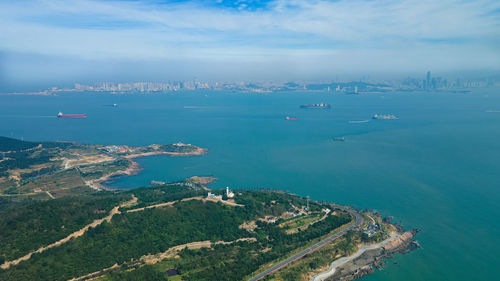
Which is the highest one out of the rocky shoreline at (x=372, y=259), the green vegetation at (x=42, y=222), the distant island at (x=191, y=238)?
the green vegetation at (x=42, y=222)

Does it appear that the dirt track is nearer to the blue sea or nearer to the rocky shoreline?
the blue sea

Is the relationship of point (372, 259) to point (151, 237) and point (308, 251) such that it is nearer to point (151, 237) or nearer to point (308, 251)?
point (308, 251)

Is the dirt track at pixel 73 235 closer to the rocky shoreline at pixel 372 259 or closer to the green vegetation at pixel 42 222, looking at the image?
the green vegetation at pixel 42 222

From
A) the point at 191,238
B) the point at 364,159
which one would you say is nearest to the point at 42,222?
the point at 191,238

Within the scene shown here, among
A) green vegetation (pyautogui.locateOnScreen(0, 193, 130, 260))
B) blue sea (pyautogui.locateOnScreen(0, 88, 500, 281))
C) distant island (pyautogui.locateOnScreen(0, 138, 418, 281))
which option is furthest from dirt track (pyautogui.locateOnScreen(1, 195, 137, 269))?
blue sea (pyautogui.locateOnScreen(0, 88, 500, 281))

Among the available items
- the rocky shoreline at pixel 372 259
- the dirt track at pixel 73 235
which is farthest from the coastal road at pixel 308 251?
the dirt track at pixel 73 235

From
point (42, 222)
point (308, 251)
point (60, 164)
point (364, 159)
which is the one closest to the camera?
point (42, 222)

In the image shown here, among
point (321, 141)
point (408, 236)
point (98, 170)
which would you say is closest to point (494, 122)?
point (321, 141)
